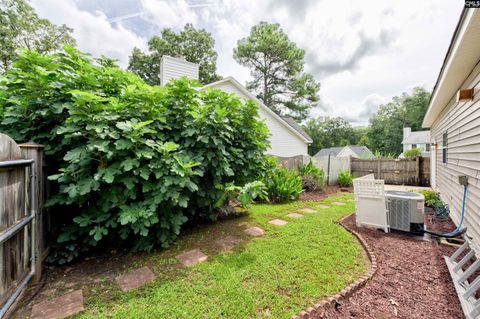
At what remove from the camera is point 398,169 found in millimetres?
10305

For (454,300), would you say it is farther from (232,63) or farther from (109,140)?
(232,63)

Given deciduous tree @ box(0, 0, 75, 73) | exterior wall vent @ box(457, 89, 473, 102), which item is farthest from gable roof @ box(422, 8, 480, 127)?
deciduous tree @ box(0, 0, 75, 73)

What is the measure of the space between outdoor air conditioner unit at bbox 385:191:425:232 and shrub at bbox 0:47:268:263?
3626 millimetres

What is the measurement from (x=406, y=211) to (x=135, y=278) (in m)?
4.64

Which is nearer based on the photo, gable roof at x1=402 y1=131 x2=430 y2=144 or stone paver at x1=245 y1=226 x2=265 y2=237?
stone paver at x1=245 y1=226 x2=265 y2=237

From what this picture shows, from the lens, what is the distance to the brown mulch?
193 centimetres

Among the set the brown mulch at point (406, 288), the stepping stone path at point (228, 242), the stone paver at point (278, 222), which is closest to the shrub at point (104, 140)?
the stepping stone path at point (228, 242)

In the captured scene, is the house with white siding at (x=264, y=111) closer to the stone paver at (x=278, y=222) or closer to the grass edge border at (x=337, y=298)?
the stone paver at (x=278, y=222)

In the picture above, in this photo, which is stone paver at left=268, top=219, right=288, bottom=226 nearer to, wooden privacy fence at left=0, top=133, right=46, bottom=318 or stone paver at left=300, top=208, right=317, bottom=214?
stone paver at left=300, top=208, right=317, bottom=214

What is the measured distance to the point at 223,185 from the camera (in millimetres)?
3697

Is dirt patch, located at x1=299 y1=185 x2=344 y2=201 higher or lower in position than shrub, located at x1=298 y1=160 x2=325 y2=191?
lower

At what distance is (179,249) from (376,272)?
276 cm

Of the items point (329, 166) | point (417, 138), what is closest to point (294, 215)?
point (329, 166)

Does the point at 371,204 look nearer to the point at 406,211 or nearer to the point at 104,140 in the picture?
the point at 406,211
